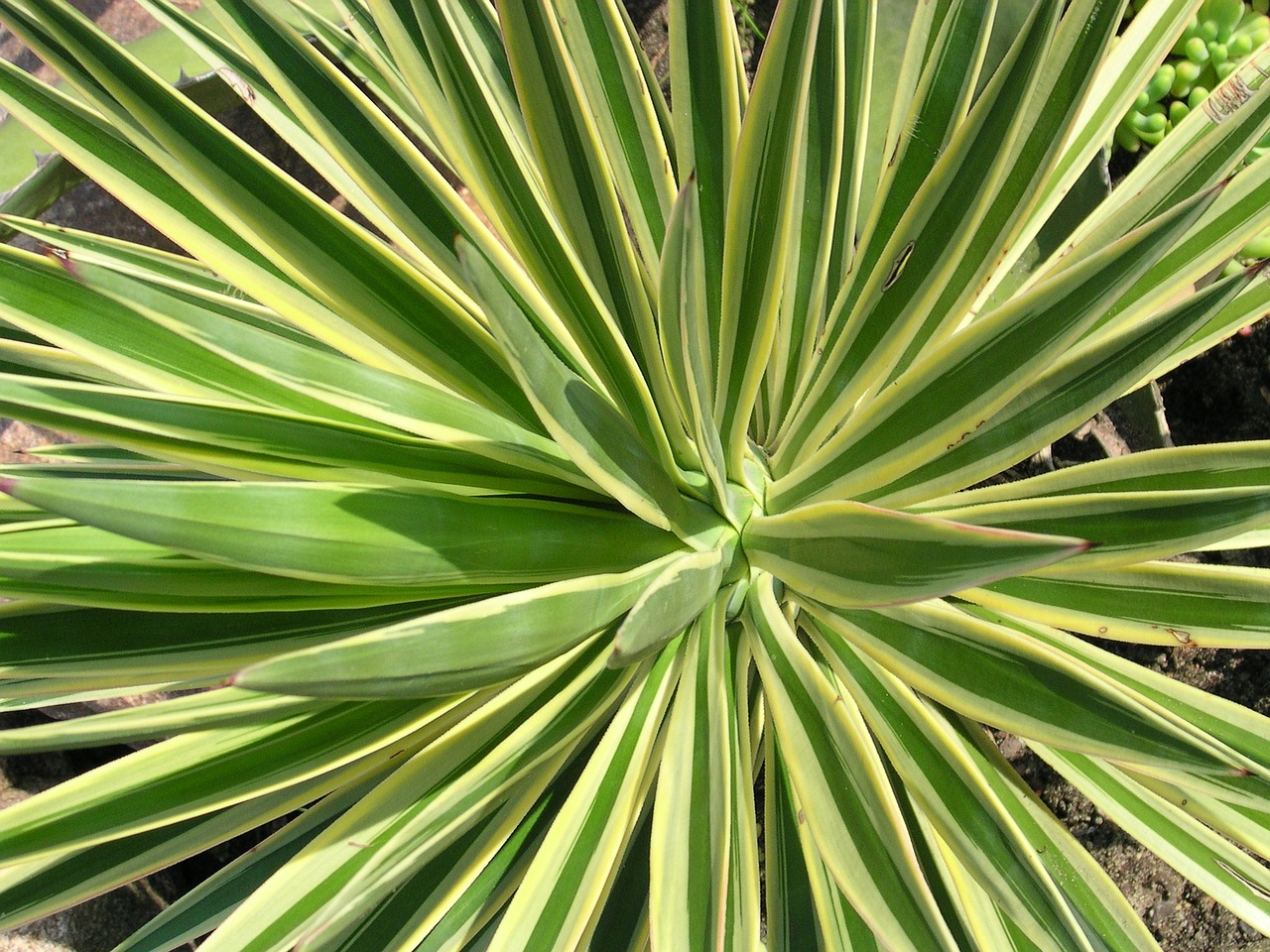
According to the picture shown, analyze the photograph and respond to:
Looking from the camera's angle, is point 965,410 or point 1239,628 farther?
point 1239,628

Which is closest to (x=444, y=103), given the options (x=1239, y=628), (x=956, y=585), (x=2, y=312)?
(x=2, y=312)

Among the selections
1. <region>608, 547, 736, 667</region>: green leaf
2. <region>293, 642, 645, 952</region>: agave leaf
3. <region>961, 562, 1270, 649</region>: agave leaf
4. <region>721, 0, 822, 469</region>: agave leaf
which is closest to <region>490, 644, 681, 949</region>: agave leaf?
<region>293, 642, 645, 952</region>: agave leaf

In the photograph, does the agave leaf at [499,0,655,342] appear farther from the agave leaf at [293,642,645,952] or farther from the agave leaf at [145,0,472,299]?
the agave leaf at [293,642,645,952]

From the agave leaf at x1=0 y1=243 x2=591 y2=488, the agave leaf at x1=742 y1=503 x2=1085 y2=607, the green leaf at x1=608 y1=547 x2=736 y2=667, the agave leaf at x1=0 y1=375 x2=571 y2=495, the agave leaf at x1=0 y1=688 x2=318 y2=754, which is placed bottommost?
the agave leaf at x1=0 y1=688 x2=318 y2=754

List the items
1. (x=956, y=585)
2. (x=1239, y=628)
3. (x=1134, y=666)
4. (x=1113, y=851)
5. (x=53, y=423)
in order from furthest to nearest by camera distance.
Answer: (x=1113, y=851)
(x=1134, y=666)
(x=1239, y=628)
(x=53, y=423)
(x=956, y=585)

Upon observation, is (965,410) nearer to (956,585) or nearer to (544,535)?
(956,585)

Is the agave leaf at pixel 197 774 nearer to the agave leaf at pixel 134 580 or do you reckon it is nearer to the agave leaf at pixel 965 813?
the agave leaf at pixel 134 580

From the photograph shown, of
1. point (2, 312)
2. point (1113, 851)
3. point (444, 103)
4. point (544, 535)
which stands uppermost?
point (444, 103)

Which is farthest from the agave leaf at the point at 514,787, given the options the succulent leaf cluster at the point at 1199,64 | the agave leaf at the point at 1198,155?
the succulent leaf cluster at the point at 1199,64
